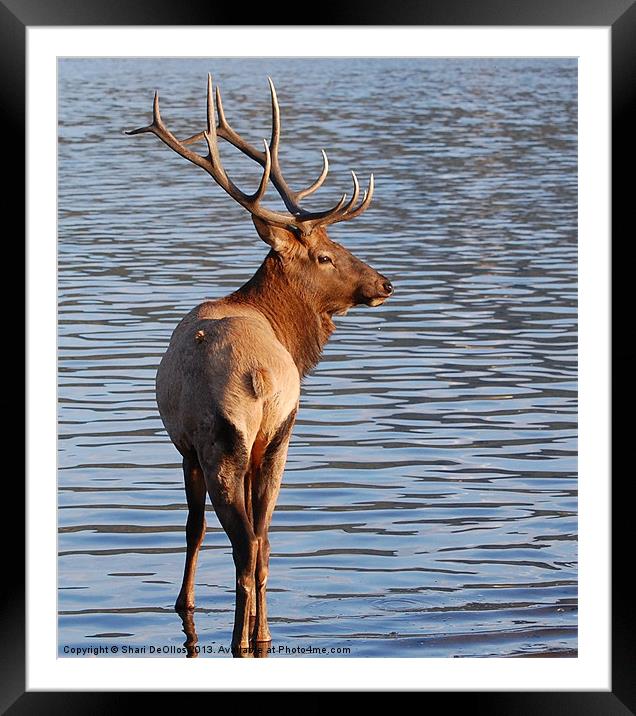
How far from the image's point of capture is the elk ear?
8977 mm

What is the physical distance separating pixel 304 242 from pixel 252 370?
3.51 feet

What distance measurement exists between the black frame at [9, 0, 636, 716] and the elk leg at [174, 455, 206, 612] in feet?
4.63

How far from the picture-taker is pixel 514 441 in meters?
12.7

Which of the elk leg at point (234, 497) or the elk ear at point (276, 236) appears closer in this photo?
the elk leg at point (234, 497)

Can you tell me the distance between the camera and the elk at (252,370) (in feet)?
27.2

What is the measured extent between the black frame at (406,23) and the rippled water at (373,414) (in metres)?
1.47

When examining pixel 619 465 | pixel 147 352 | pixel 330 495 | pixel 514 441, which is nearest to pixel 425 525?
pixel 330 495

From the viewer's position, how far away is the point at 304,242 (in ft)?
29.9

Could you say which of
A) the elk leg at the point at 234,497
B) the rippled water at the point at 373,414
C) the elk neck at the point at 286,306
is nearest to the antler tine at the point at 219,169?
the elk neck at the point at 286,306

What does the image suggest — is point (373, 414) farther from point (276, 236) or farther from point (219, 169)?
point (219, 169)

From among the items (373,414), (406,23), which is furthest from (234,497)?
(373,414)

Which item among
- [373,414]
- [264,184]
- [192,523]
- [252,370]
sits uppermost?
[264,184]

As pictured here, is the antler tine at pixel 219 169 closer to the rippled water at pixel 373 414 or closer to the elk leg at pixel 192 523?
the elk leg at pixel 192 523
